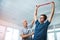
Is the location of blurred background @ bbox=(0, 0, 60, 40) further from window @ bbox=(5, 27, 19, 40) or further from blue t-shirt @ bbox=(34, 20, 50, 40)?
blue t-shirt @ bbox=(34, 20, 50, 40)

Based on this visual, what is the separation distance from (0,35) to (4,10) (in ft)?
3.12

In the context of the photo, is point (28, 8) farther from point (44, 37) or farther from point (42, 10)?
point (44, 37)

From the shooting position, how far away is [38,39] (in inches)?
47.1

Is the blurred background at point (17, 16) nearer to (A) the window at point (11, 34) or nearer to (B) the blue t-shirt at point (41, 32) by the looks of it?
(A) the window at point (11, 34)

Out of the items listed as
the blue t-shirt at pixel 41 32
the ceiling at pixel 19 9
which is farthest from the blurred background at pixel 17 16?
the blue t-shirt at pixel 41 32

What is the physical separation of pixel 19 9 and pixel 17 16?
48cm

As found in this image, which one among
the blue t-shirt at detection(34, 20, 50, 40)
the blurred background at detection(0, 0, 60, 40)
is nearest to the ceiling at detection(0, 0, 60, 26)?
the blurred background at detection(0, 0, 60, 40)

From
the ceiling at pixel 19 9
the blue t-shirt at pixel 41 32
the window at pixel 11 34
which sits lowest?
the window at pixel 11 34

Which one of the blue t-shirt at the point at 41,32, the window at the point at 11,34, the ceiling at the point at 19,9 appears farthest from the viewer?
the window at the point at 11,34

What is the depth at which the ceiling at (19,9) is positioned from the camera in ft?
8.82

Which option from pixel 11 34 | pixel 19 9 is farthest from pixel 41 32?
pixel 11 34

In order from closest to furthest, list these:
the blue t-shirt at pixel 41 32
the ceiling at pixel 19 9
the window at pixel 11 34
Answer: the blue t-shirt at pixel 41 32 → the ceiling at pixel 19 9 → the window at pixel 11 34

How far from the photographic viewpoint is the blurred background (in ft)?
9.04

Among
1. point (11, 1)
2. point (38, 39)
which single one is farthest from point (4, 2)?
point (38, 39)
